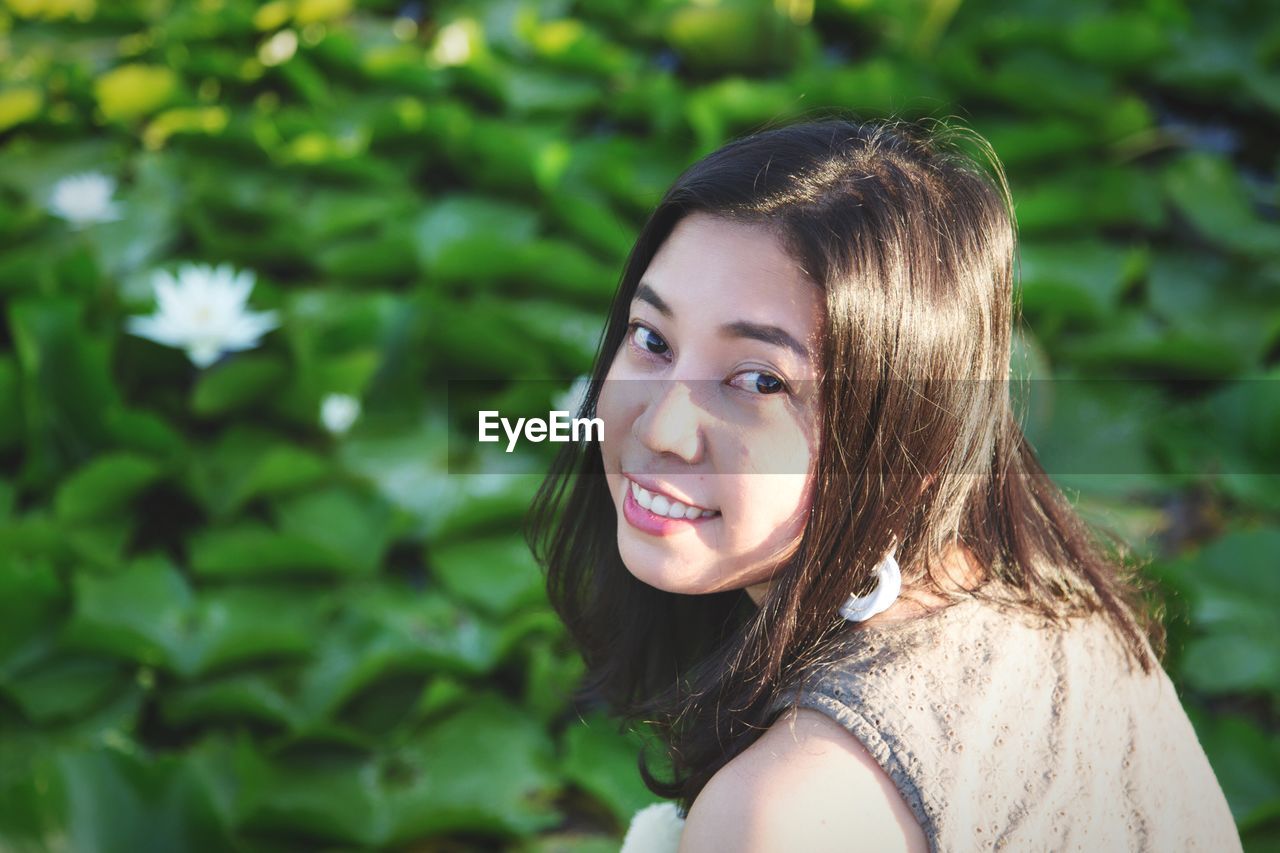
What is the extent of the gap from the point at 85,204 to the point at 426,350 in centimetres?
65

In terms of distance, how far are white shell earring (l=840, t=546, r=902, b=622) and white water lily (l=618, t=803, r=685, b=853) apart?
21 centimetres

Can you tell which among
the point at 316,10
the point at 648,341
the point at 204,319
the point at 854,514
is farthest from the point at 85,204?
the point at 854,514

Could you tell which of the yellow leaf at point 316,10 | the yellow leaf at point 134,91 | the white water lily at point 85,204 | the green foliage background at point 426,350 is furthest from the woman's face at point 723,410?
the yellow leaf at point 316,10

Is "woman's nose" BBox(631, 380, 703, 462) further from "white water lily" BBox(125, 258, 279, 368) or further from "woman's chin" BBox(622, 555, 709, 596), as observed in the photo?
"white water lily" BBox(125, 258, 279, 368)

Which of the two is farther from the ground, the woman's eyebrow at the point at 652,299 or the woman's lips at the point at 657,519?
the woman's eyebrow at the point at 652,299

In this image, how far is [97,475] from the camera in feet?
4.94

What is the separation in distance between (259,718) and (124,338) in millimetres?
599

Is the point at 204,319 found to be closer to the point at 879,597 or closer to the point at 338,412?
the point at 338,412

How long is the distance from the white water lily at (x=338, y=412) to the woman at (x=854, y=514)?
994 mm

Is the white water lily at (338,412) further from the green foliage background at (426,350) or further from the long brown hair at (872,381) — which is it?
the long brown hair at (872,381)

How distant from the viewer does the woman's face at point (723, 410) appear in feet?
2.17

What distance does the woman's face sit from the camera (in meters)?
0.66

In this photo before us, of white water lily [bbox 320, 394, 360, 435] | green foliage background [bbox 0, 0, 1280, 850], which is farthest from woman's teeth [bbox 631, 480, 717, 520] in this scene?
white water lily [bbox 320, 394, 360, 435]

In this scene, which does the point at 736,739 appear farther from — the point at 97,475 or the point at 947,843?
the point at 97,475
